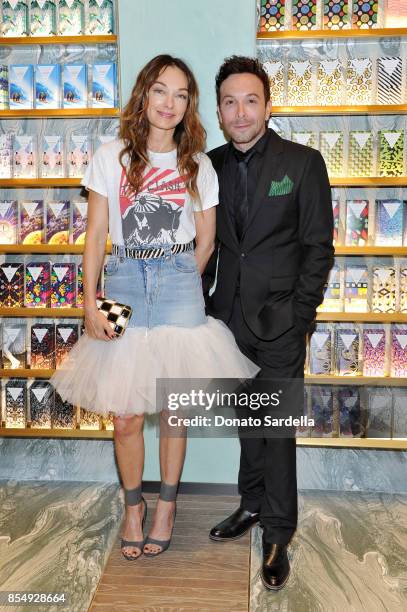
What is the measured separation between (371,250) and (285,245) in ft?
2.25

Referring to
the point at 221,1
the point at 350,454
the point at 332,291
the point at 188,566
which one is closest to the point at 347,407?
the point at 350,454

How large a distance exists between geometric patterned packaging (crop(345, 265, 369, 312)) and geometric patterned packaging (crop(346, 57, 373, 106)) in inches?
30.2

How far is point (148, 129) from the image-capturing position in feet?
8.36

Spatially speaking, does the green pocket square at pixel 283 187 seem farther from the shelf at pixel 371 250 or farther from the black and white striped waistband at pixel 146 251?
the shelf at pixel 371 250

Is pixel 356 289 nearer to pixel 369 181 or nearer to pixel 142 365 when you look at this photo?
pixel 369 181

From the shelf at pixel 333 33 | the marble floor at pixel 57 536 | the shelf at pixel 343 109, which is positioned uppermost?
the shelf at pixel 333 33

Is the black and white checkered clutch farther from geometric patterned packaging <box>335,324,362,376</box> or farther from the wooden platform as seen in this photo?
geometric patterned packaging <box>335,324,362,376</box>

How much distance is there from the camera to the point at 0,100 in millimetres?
3242

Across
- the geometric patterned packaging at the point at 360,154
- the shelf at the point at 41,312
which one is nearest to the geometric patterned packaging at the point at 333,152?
the geometric patterned packaging at the point at 360,154

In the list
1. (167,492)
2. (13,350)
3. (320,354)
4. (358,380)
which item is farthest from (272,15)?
(167,492)

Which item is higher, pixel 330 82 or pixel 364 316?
pixel 330 82

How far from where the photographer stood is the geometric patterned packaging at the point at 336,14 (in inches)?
121

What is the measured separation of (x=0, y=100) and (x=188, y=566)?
7.39ft

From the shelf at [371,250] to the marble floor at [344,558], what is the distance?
1.18 m
